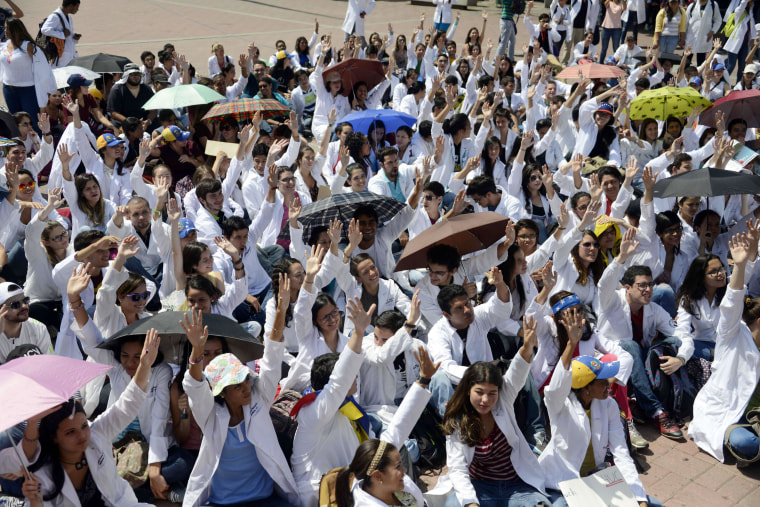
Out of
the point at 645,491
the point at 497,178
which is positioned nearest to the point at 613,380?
the point at 645,491

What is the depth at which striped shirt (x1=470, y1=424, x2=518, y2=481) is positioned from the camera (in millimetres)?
4633

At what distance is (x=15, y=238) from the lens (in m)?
7.08

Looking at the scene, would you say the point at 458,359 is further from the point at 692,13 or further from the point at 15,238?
the point at 692,13

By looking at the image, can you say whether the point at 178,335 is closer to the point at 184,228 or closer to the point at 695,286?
the point at 184,228

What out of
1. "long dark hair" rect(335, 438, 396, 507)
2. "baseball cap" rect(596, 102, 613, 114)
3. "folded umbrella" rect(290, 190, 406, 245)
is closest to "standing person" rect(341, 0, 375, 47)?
"baseball cap" rect(596, 102, 613, 114)

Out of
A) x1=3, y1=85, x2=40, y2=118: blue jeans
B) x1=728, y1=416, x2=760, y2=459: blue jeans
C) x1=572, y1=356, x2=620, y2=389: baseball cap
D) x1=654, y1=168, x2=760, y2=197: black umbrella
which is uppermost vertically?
x1=3, y1=85, x2=40, y2=118: blue jeans

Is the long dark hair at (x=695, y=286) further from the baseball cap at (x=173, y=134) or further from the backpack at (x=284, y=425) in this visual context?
the baseball cap at (x=173, y=134)

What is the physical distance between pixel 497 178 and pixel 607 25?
10.0 meters

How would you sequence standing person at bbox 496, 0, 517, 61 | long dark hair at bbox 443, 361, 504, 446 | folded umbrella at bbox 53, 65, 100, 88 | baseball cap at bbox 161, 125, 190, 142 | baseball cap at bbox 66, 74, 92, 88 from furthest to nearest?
standing person at bbox 496, 0, 517, 61, folded umbrella at bbox 53, 65, 100, 88, baseball cap at bbox 66, 74, 92, 88, baseball cap at bbox 161, 125, 190, 142, long dark hair at bbox 443, 361, 504, 446

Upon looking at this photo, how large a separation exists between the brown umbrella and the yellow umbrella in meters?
5.03

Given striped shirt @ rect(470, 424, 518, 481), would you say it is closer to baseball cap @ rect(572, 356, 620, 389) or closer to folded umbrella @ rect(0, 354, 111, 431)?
baseball cap @ rect(572, 356, 620, 389)

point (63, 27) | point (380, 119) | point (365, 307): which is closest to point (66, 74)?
point (63, 27)

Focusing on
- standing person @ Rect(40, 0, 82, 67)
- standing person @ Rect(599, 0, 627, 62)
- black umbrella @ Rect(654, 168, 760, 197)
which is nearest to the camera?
black umbrella @ Rect(654, 168, 760, 197)

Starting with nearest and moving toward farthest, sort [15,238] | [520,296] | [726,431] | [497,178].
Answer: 1. [726,431]
2. [520,296]
3. [15,238]
4. [497,178]
